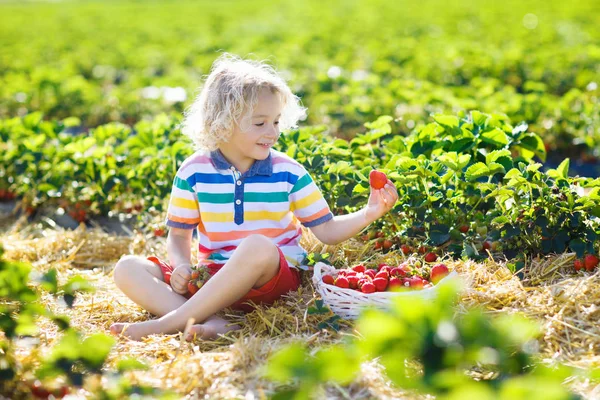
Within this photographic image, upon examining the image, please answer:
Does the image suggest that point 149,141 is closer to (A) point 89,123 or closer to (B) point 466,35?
(A) point 89,123

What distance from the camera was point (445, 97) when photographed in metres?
5.55

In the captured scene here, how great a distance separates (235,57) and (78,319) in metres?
1.33

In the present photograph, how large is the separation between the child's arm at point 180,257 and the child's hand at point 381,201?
766mm

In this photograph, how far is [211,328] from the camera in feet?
9.15

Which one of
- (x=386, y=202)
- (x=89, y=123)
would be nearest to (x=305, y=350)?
(x=386, y=202)

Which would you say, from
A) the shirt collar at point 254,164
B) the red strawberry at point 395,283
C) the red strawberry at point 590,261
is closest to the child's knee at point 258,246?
the shirt collar at point 254,164

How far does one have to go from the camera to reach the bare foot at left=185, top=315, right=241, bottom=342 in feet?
8.98

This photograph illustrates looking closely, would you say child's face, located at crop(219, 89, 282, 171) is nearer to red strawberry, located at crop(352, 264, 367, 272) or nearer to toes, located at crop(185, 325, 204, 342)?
red strawberry, located at crop(352, 264, 367, 272)

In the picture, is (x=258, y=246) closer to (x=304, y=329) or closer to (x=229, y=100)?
(x=304, y=329)

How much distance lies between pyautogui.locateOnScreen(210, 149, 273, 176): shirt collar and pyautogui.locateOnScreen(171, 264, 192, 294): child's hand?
45cm

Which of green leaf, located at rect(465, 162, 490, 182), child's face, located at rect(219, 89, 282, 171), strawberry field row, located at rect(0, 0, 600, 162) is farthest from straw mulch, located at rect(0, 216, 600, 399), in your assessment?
strawberry field row, located at rect(0, 0, 600, 162)

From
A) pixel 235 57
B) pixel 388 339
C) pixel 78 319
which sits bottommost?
pixel 78 319

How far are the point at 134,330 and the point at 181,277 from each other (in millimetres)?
278

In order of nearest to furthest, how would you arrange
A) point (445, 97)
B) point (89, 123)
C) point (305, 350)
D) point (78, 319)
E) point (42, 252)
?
point (305, 350)
point (78, 319)
point (42, 252)
point (445, 97)
point (89, 123)
